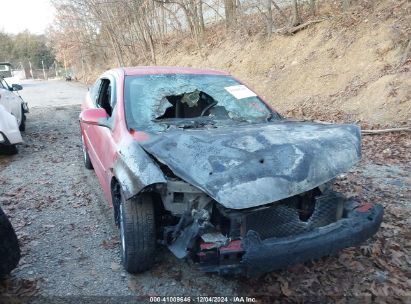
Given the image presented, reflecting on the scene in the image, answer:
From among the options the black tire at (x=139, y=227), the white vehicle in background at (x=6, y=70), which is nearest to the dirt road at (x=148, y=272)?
the black tire at (x=139, y=227)

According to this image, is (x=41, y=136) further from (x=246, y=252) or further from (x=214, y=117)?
(x=246, y=252)

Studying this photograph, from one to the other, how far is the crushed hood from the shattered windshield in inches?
26.0

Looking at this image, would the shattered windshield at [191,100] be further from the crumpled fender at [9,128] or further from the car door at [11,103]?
the car door at [11,103]

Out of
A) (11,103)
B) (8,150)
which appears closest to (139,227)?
(8,150)

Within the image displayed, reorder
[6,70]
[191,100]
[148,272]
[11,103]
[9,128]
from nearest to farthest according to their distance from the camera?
[148,272]
[191,100]
[9,128]
[11,103]
[6,70]

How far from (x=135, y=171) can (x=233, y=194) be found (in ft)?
2.68

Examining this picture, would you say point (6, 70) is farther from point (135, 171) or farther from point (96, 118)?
point (135, 171)

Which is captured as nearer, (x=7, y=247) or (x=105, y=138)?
(x=7, y=247)

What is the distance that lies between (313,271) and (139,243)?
4.82ft

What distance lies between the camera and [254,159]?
262cm

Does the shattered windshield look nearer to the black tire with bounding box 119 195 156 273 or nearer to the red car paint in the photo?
the red car paint

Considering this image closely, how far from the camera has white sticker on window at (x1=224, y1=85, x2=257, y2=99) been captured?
422cm

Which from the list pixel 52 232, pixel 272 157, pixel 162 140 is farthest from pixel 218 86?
pixel 52 232

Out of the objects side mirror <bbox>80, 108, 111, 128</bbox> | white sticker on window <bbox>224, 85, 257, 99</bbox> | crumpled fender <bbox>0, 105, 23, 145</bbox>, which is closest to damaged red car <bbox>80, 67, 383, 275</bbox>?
side mirror <bbox>80, 108, 111, 128</bbox>
